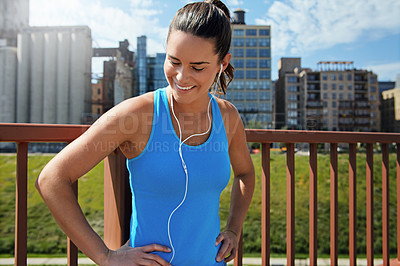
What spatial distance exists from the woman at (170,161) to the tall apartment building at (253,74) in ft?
158

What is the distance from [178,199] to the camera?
88 centimetres

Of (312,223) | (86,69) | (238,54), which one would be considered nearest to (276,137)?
(312,223)

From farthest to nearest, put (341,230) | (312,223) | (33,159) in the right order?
(33,159) < (341,230) < (312,223)

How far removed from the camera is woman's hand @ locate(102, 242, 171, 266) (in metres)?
0.82

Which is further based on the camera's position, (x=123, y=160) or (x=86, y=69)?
(x=86, y=69)

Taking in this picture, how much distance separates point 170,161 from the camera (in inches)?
33.7

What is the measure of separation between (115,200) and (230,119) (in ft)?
1.73

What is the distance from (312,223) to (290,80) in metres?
54.0

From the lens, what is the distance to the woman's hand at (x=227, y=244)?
1007 millimetres

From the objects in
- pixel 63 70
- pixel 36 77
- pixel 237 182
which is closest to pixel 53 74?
pixel 63 70

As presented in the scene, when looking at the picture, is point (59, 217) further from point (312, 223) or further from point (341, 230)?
point (341, 230)

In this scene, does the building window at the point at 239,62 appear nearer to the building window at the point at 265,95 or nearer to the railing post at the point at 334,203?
the building window at the point at 265,95

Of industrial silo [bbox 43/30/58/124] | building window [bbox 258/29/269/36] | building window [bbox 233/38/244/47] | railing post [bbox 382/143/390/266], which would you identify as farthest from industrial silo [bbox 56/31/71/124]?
railing post [bbox 382/143/390/266]

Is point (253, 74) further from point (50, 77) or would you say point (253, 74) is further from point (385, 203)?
point (385, 203)
